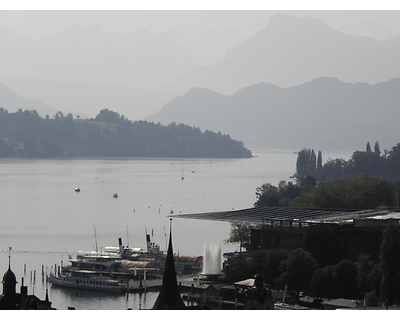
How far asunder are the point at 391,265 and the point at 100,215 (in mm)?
38671

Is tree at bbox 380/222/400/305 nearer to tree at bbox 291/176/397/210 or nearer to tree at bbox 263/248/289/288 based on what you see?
tree at bbox 263/248/289/288

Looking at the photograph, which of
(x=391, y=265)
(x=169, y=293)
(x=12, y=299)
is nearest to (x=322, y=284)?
(x=391, y=265)

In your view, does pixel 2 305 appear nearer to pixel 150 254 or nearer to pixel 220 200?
pixel 150 254

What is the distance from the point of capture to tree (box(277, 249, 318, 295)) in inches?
1357

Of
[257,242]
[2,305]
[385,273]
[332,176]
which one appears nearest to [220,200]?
[332,176]

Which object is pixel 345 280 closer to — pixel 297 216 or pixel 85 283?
pixel 297 216

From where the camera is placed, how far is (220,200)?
8219cm

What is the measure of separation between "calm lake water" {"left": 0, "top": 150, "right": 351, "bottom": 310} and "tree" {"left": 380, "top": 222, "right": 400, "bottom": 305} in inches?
300

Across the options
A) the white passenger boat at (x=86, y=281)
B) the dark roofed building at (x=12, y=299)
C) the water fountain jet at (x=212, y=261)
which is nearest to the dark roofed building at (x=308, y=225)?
the water fountain jet at (x=212, y=261)

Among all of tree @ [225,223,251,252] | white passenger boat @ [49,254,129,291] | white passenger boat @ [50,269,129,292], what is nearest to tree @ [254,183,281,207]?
tree @ [225,223,251,252]

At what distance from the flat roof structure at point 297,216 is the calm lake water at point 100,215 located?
436 centimetres

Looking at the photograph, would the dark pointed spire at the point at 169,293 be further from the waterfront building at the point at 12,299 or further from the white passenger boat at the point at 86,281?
the white passenger boat at the point at 86,281

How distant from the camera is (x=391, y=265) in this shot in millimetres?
31344

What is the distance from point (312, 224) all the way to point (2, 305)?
679 inches
